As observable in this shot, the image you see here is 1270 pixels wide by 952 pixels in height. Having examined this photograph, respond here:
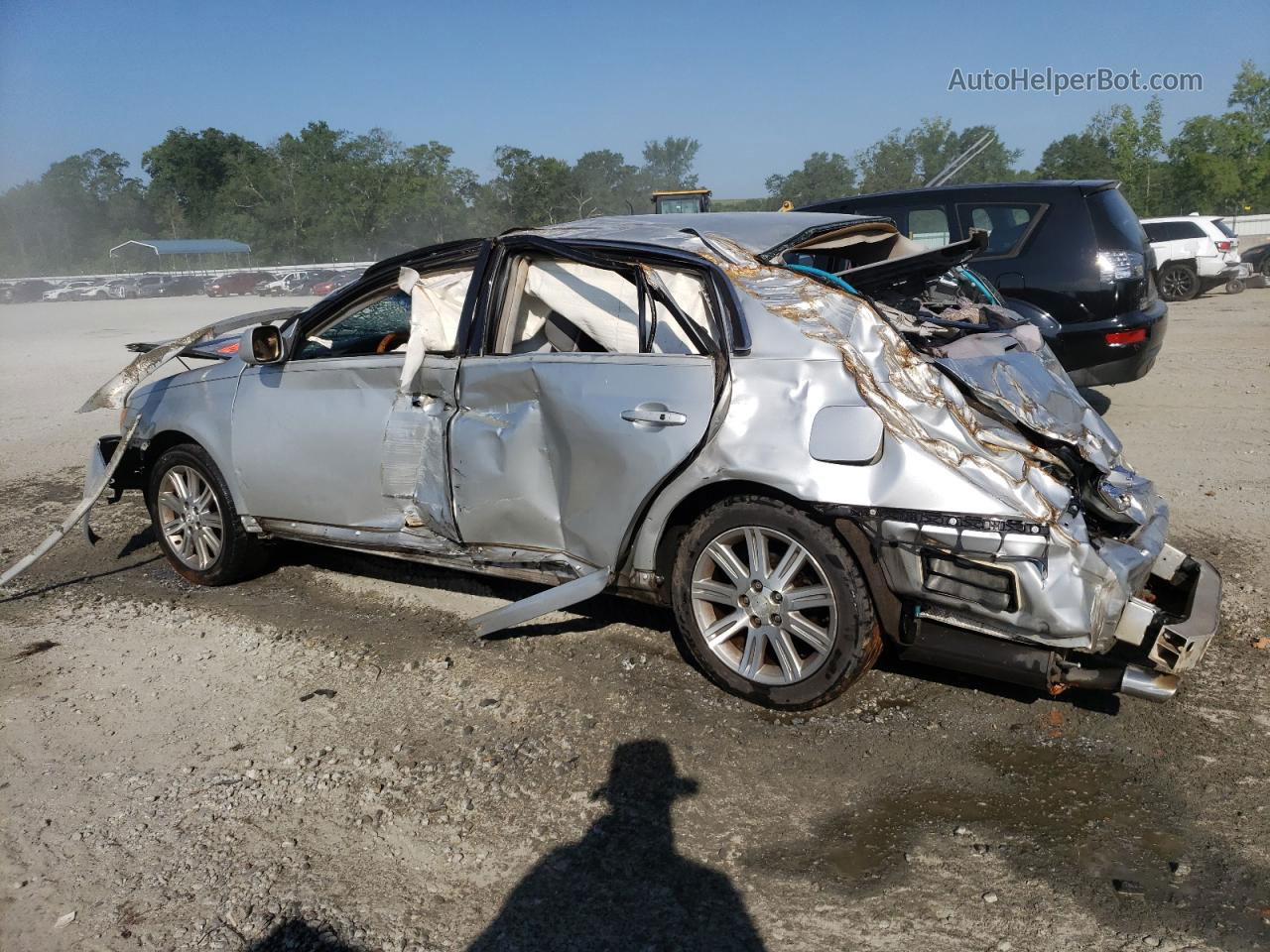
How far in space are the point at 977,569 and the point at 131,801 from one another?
2882 millimetres

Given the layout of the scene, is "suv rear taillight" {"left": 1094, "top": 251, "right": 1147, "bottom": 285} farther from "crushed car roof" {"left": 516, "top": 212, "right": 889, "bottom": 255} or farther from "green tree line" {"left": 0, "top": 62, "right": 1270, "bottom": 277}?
"green tree line" {"left": 0, "top": 62, "right": 1270, "bottom": 277}

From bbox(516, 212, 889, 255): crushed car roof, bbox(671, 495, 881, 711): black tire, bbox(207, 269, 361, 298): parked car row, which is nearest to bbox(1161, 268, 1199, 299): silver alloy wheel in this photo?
A: bbox(516, 212, 889, 255): crushed car roof

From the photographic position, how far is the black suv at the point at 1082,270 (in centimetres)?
736

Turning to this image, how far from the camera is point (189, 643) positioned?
4664mm

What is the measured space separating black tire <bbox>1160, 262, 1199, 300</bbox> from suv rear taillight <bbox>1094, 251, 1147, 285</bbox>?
1394cm

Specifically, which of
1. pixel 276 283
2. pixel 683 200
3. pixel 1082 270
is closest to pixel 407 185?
pixel 276 283

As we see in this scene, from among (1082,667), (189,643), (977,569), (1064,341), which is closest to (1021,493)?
(977,569)

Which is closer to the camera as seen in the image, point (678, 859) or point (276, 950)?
point (276, 950)

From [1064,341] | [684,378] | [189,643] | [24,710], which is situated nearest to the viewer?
[684,378]

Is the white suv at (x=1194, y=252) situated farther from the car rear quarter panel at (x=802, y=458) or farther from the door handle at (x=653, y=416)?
the door handle at (x=653, y=416)

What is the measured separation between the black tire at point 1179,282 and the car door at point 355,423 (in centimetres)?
1894

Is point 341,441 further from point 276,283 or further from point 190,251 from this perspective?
point 190,251

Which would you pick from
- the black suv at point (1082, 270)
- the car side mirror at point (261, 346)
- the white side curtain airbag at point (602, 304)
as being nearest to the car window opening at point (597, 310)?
the white side curtain airbag at point (602, 304)

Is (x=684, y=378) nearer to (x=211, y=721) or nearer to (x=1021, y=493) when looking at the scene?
(x=1021, y=493)
